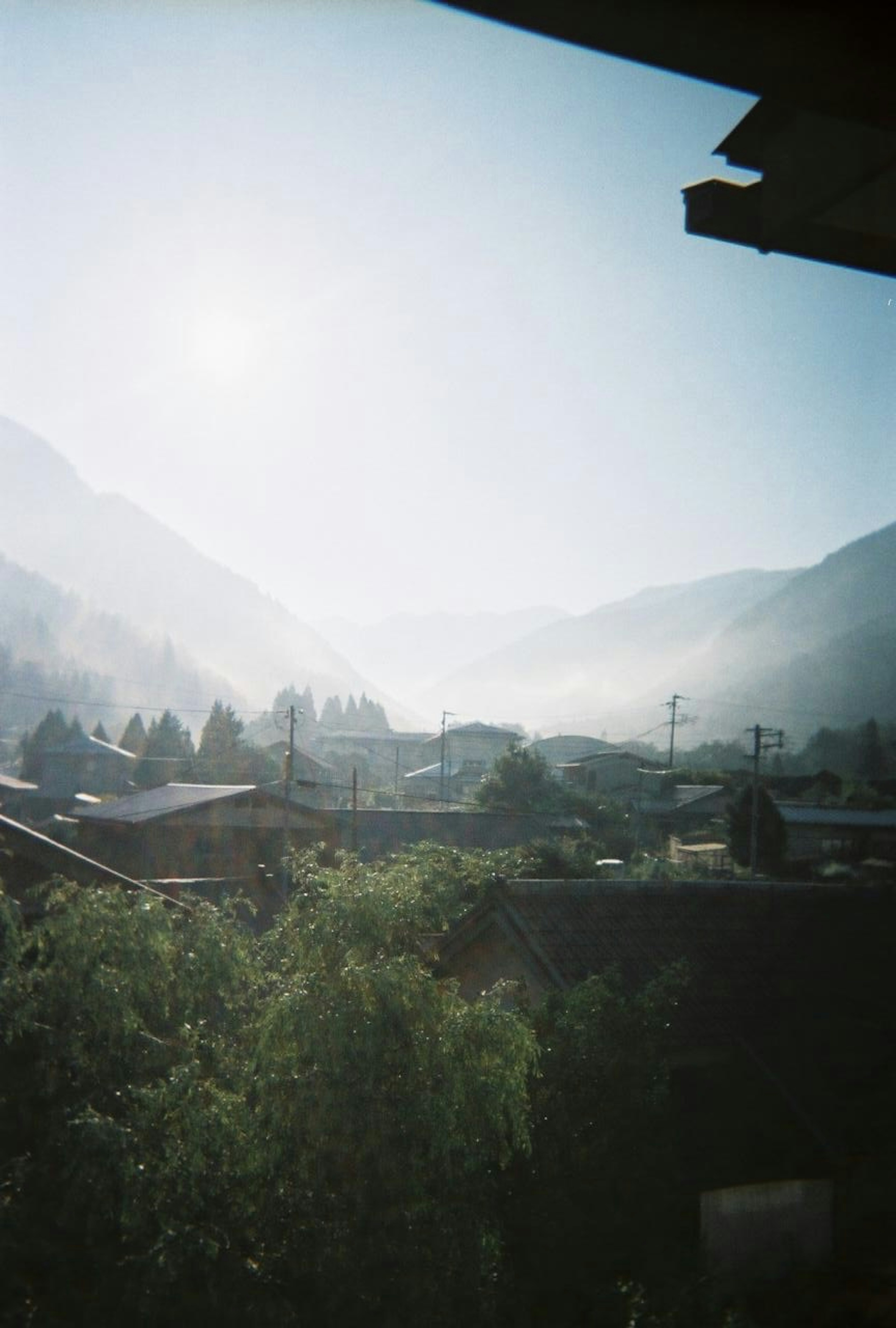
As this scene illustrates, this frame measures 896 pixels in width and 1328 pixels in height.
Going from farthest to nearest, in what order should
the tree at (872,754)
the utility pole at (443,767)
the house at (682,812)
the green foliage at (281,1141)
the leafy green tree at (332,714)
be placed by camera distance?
the leafy green tree at (332,714)
the tree at (872,754)
the utility pole at (443,767)
the house at (682,812)
the green foliage at (281,1141)

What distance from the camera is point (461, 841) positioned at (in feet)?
97.4

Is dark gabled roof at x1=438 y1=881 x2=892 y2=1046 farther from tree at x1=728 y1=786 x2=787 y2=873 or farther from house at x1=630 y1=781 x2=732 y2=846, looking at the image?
house at x1=630 y1=781 x2=732 y2=846

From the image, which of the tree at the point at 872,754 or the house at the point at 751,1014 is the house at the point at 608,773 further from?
the house at the point at 751,1014

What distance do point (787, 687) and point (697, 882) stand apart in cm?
11898

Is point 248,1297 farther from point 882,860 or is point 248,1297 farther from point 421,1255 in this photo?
point 882,860

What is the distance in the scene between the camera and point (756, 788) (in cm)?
2597

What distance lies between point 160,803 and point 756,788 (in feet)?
54.1

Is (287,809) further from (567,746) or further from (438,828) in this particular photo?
(567,746)

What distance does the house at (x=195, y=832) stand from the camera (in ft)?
77.0

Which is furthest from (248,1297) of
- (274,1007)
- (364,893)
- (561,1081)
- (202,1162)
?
(561,1081)

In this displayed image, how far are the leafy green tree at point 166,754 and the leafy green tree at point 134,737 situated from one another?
0.72 meters

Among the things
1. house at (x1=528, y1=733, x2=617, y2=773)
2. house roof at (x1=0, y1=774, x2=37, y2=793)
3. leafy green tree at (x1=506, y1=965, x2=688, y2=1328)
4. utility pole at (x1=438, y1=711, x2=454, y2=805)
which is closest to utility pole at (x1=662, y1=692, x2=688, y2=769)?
utility pole at (x1=438, y1=711, x2=454, y2=805)

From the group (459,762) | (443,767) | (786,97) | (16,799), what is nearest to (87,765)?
(16,799)

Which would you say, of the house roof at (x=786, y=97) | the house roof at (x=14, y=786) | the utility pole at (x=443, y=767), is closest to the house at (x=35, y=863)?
the house roof at (x=786, y=97)
